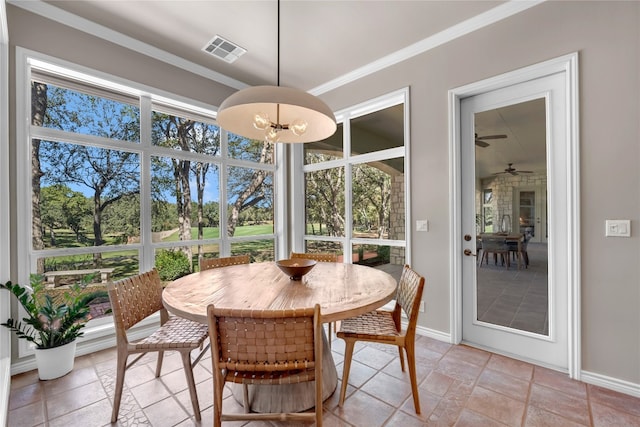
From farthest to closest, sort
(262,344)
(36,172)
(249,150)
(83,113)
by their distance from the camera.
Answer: (249,150) → (83,113) → (36,172) → (262,344)

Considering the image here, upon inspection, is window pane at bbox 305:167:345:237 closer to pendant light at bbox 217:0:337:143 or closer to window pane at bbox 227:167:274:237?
window pane at bbox 227:167:274:237

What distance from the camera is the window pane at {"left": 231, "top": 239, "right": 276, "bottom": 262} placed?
12.3 feet

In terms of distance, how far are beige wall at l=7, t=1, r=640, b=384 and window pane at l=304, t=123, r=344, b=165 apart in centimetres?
131

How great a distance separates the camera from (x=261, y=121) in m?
1.98

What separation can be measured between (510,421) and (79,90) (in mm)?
4200

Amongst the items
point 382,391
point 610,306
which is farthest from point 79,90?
point 610,306

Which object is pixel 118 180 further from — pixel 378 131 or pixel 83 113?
pixel 378 131

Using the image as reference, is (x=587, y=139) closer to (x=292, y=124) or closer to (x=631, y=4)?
(x=631, y=4)

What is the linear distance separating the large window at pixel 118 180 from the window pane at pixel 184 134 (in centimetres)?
1

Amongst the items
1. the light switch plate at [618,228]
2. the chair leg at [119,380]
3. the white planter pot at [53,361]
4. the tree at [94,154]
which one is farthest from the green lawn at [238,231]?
the light switch plate at [618,228]

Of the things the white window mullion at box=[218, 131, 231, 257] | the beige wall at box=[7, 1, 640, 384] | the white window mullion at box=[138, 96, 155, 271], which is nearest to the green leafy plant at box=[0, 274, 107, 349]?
the white window mullion at box=[138, 96, 155, 271]

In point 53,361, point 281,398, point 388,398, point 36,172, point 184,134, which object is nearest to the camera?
point 281,398

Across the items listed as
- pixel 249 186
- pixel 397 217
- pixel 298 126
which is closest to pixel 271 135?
pixel 298 126

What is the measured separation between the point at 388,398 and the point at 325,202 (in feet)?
8.31
